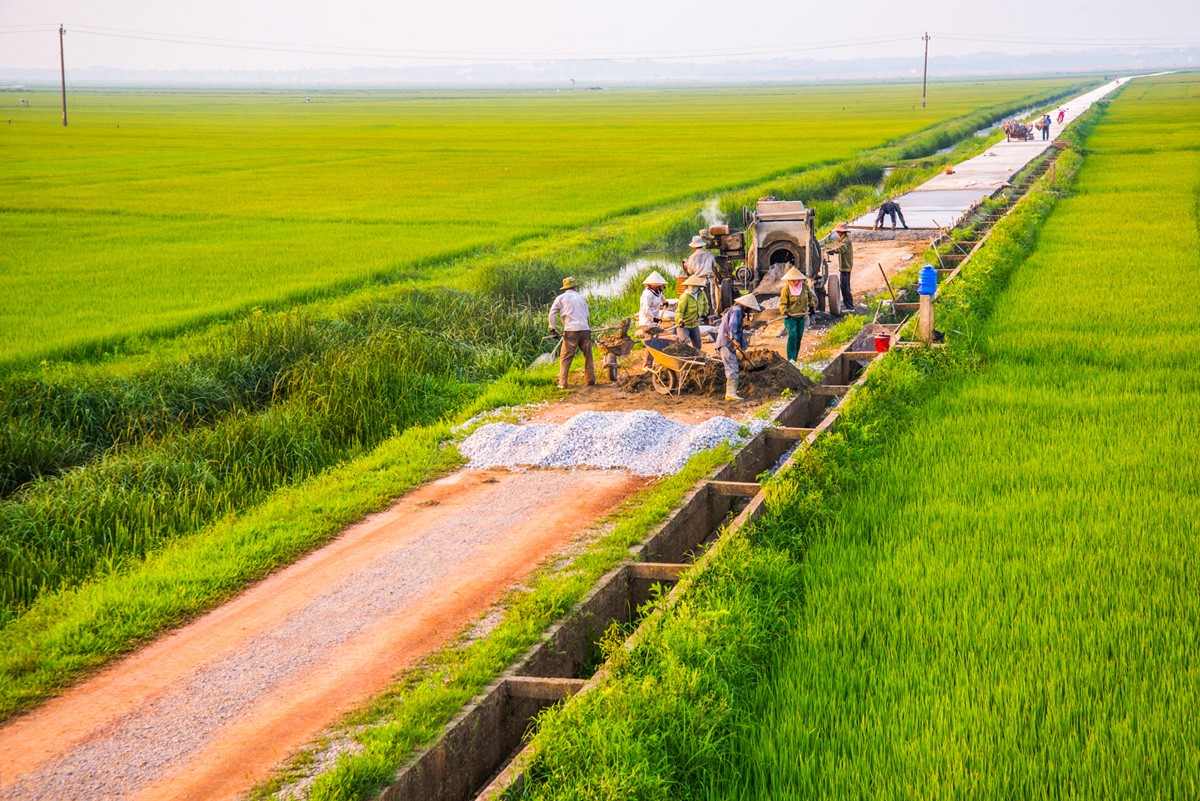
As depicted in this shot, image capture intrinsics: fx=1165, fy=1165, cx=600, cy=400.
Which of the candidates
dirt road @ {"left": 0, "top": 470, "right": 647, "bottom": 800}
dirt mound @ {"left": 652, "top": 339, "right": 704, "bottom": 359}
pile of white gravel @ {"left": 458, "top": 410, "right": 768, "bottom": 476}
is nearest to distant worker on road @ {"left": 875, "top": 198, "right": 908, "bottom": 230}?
dirt mound @ {"left": 652, "top": 339, "right": 704, "bottom": 359}

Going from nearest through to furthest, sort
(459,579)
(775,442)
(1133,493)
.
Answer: (459,579) → (1133,493) → (775,442)

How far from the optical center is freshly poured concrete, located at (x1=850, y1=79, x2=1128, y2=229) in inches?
1234

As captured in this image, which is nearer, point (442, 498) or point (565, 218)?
point (442, 498)

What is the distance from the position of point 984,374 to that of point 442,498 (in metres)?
6.99

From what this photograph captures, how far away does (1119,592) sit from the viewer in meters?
7.42

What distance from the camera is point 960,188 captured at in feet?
127

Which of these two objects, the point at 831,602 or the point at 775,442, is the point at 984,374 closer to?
the point at 775,442

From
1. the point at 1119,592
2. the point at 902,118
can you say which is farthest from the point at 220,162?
the point at 902,118

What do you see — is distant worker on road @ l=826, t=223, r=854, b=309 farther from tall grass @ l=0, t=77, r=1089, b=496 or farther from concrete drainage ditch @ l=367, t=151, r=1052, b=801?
concrete drainage ditch @ l=367, t=151, r=1052, b=801

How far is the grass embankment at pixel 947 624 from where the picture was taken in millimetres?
5578

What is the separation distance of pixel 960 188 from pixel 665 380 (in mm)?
27916

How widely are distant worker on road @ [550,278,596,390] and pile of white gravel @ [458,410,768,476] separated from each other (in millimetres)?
1970

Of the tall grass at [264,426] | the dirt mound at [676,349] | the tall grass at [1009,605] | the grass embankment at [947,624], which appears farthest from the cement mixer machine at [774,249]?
the grass embankment at [947,624]

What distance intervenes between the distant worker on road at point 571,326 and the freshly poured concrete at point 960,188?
15992 mm
